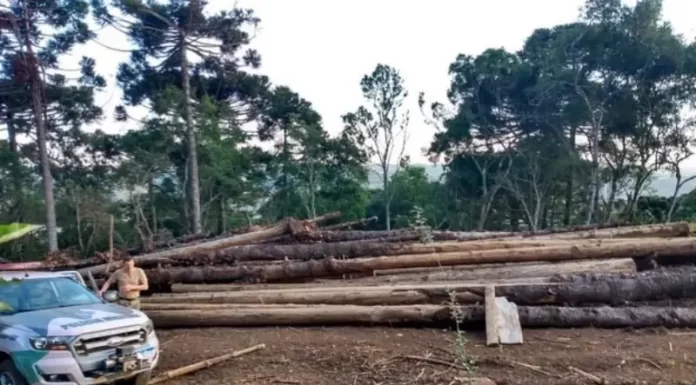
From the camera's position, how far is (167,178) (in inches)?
1362

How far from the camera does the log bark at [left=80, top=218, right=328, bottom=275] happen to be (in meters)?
12.1

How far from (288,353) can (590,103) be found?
25.4 meters

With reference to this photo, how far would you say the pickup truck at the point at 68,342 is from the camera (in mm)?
5777

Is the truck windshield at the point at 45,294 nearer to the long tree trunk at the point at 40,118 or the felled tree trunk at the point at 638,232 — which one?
the felled tree trunk at the point at 638,232

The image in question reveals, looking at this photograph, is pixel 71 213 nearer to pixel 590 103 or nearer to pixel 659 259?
pixel 590 103

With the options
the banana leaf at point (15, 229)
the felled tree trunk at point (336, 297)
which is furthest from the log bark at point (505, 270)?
the banana leaf at point (15, 229)

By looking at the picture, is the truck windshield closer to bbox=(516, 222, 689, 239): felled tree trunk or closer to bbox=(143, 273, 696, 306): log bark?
bbox=(143, 273, 696, 306): log bark

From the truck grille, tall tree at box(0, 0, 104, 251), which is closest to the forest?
tall tree at box(0, 0, 104, 251)

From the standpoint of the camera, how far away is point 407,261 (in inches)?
415

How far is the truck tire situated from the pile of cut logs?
3.41 metres

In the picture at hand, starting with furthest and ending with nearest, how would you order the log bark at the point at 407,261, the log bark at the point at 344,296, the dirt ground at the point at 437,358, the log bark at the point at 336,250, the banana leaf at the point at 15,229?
1. the log bark at the point at 336,250
2. the log bark at the point at 407,261
3. the log bark at the point at 344,296
4. the dirt ground at the point at 437,358
5. the banana leaf at the point at 15,229

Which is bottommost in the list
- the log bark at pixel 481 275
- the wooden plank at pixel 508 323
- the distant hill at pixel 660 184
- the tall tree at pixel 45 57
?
the wooden plank at pixel 508 323

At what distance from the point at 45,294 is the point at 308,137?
99.0ft

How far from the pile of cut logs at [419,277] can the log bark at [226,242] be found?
0.03 metres
